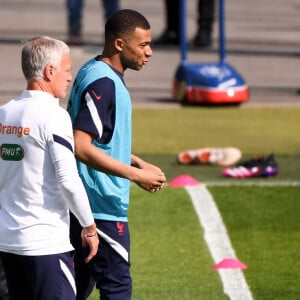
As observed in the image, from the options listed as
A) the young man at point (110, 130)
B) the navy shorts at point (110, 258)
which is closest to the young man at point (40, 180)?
the young man at point (110, 130)

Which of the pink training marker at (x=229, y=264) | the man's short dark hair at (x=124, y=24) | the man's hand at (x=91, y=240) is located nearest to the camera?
the man's hand at (x=91, y=240)

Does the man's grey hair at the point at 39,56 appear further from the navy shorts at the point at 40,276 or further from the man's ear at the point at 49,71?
the navy shorts at the point at 40,276

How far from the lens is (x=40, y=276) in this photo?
6.27 m

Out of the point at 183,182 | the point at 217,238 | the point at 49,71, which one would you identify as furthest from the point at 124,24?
the point at 183,182

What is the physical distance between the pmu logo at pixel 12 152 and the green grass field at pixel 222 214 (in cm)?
260

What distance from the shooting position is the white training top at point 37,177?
6156mm

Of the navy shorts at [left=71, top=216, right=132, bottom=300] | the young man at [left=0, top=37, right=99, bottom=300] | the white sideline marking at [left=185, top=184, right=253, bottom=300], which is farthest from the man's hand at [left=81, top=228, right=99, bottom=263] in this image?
the white sideline marking at [left=185, top=184, right=253, bottom=300]

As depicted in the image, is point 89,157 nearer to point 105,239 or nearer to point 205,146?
point 105,239

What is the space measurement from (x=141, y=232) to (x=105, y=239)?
3.45m

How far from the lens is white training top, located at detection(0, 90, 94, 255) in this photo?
6.16 metres

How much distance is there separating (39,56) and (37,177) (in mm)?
544

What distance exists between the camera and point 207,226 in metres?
10.7

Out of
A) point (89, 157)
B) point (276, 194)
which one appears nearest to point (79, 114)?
point (89, 157)

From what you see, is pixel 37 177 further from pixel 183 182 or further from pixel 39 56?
Result: pixel 183 182
